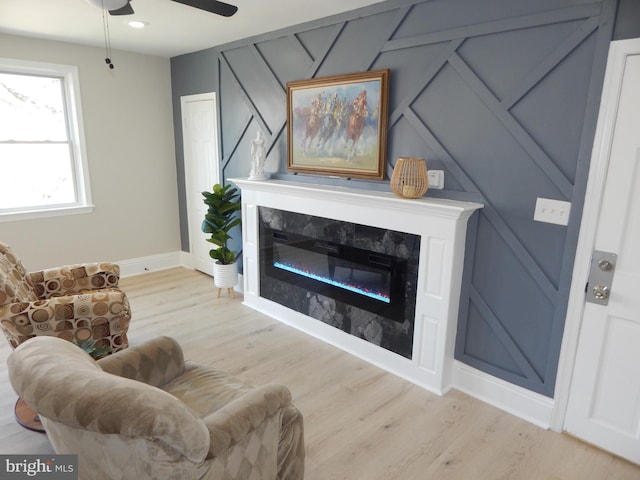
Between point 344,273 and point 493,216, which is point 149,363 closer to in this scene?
point 344,273

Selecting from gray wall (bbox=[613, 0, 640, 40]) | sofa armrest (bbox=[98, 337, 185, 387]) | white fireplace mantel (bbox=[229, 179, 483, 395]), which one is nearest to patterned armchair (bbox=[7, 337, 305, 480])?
sofa armrest (bbox=[98, 337, 185, 387])

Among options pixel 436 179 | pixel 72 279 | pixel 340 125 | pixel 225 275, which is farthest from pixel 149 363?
pixel 225 275

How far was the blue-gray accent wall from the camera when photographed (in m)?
2.10

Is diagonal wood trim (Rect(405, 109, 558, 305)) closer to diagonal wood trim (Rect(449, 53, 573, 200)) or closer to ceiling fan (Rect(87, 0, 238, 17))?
diagonal wood trim (Rect(449, 53, 573, 200))

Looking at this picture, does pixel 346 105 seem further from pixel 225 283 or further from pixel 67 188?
pixel 67 188

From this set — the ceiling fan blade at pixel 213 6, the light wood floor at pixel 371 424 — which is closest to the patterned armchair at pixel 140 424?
the light wood floor at pixel 371 424

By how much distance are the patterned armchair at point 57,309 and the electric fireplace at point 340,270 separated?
140cm

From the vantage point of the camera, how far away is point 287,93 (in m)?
3.52

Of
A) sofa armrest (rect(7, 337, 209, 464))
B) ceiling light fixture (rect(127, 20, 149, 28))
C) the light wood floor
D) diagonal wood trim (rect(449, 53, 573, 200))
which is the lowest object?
the light wood floor

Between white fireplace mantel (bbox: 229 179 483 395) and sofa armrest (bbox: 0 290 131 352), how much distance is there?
1.50m

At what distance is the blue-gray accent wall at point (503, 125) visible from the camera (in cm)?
210

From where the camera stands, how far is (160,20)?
3.25 m

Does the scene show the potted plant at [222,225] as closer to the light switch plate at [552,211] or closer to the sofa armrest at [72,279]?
the sofa armrest at [72,279]

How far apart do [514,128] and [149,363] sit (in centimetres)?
219
